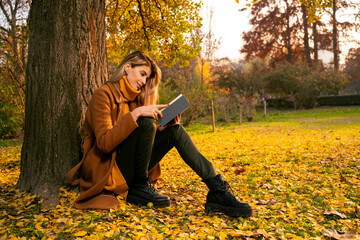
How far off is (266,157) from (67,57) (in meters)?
3.66

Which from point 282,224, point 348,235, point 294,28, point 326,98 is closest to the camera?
point 348,235

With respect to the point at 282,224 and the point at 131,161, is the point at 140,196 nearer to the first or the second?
the point at 131,161

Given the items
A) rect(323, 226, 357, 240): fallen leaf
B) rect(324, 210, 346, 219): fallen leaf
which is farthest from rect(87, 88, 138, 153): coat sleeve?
rect(324, 210, 346, 219): fallen leaf

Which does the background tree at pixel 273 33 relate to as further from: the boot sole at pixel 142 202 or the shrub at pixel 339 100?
the boot sole at pixel 142 202

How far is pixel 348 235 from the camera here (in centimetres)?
196

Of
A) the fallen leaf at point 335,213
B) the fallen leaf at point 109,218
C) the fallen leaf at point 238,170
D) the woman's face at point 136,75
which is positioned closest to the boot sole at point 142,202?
the fallen leaf at point 109,218

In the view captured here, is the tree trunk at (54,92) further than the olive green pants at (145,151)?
Yes

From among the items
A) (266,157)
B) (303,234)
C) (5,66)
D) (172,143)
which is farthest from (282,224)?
(5,66)

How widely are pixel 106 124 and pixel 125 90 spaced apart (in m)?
0.40

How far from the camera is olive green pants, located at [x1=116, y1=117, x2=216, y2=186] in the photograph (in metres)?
2.29

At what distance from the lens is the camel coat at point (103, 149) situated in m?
2.18

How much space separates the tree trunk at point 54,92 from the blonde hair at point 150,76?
1.55ft

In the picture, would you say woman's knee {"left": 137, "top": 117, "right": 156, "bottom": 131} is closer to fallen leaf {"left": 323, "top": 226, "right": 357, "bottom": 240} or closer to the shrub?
fallen leaf {"left": 323, "top": 226, "right": 357, "bottom": 240}

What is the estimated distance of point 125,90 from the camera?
2506 mm
